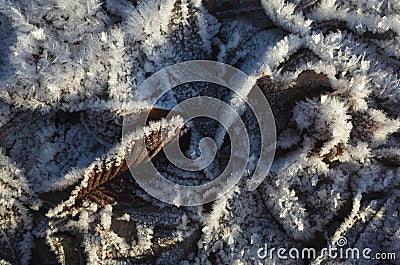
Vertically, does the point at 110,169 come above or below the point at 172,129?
below

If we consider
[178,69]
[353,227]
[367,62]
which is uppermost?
[367,62]

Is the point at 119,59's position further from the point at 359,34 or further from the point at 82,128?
the point at 359,34

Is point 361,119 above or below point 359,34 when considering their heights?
below

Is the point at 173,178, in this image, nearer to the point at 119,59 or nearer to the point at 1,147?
the point at 119,59

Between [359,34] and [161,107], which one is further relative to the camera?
[359,34]

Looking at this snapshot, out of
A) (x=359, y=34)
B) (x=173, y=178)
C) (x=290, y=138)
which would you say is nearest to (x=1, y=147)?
(x=173, y=178)

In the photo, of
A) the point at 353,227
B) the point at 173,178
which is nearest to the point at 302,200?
the point at 353,227
